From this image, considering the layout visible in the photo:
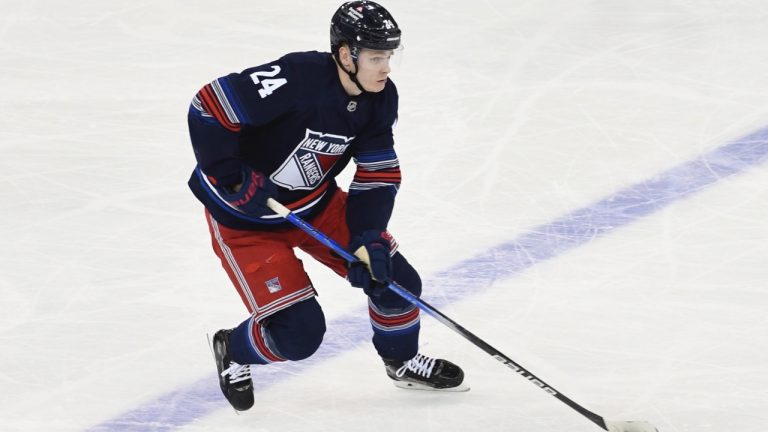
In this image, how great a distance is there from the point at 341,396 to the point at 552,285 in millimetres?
926

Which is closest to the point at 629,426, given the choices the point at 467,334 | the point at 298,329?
the point at 467,334

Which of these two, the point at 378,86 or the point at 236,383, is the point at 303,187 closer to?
the point at 378,86

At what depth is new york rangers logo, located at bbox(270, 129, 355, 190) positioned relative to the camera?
3.02m

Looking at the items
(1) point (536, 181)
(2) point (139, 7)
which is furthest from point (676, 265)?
(2) point (139, 7)

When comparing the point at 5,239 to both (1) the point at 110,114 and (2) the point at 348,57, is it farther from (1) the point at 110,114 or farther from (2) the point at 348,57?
(2) the point at 348,57

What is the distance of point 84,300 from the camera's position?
3703mm

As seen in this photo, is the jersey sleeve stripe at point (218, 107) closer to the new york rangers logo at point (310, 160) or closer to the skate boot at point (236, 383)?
the new york rangers logo at point (310, 160)

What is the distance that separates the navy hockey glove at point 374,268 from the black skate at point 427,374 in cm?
39

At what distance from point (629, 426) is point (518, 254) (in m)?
1.09

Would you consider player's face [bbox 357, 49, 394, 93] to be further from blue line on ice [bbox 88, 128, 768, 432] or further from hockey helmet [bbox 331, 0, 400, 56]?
blue line on ice [bbox 88, 128, 768, 432]

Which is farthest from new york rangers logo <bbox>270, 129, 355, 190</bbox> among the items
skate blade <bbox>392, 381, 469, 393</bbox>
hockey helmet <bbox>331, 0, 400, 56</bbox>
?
skate blade <bbox>392, 381, 469, 393</bbox>

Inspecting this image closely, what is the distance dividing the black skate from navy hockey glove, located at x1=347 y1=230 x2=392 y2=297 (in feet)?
Result: 1.28

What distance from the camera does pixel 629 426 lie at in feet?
9.73

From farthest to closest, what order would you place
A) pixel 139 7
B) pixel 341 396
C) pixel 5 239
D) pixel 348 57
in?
1. pixel 139 7
2. pixel 5 239
3. pixel 341 396
4. pixel 348 57
